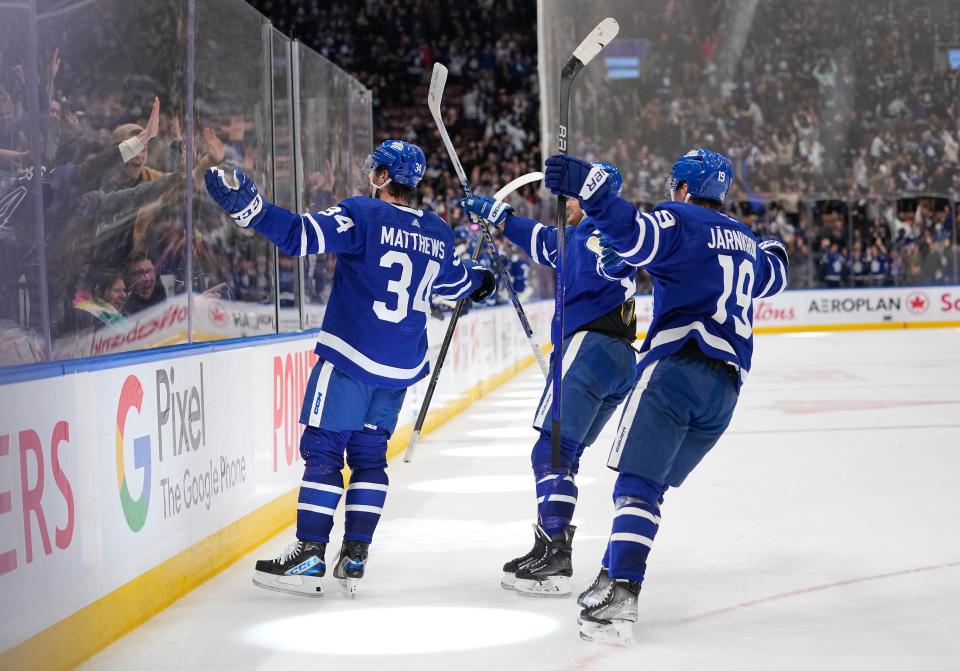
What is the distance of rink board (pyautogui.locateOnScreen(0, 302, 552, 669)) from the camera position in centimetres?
297

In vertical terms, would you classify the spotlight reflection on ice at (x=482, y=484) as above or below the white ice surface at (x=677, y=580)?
below

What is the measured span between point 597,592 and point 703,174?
3.96 ft

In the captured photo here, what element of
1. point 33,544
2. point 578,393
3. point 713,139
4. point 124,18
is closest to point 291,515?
point 578,393

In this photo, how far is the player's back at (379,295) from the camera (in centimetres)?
414

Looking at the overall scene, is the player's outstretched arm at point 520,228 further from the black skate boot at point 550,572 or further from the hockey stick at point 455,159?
the black skate boot at point 550,572

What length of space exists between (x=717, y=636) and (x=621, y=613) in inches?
11.5

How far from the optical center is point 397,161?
4.27 metres

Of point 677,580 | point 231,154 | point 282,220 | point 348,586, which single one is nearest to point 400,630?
point 348,586

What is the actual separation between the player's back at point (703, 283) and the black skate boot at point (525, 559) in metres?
0.88

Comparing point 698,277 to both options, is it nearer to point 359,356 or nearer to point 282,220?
point 359,356

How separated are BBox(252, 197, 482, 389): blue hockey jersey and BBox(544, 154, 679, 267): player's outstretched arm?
85 centimetres

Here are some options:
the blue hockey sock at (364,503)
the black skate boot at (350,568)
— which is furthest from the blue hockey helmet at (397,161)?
the black skate boot at (350,568)

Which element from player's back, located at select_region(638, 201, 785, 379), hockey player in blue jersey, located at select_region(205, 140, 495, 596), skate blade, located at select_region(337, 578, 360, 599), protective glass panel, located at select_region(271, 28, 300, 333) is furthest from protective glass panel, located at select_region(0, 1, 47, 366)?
protective glass panel, located at select_region(271, 28, 300, 333)

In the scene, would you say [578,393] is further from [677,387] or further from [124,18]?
[124,18]
